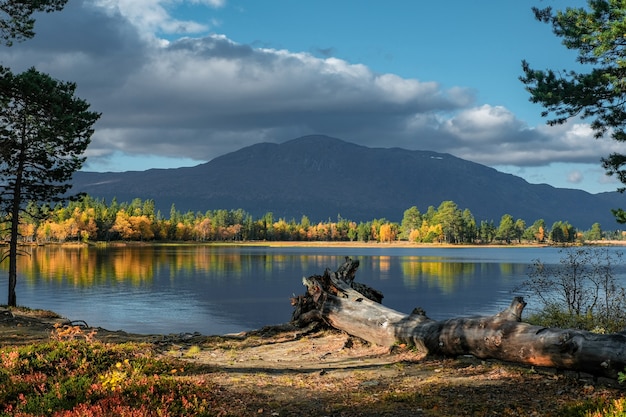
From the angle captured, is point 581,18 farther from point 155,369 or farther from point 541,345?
point 155,369

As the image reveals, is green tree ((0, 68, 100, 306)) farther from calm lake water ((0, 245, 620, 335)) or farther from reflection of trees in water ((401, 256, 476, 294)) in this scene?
reflection of trees in water ((401, 256, 476, 294))

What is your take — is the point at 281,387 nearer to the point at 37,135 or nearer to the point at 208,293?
the point at 37,135

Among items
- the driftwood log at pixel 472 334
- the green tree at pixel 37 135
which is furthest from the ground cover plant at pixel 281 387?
the green tree at pixel 37 135

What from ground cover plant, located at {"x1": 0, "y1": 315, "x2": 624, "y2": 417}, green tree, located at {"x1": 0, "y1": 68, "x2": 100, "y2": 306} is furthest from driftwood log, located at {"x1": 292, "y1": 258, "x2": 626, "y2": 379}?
green tree, located at {"x1": 0, "y1": 68, "x2": 100, "y2": 306}

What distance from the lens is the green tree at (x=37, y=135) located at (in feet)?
74.1

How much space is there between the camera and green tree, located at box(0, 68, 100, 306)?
74.1 feet

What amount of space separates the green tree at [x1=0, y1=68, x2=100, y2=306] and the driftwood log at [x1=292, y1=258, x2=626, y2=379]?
14.1 meters

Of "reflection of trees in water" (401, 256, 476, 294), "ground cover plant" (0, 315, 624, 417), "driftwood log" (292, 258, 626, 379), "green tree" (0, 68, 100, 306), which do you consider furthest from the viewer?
"reflection of trees in water" (401, 256, 476, 294)

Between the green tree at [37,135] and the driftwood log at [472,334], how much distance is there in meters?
14.1

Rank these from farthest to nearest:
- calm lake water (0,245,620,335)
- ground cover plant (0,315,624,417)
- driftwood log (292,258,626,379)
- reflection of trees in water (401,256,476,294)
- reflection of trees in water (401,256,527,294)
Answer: reflection of trees in water (401,256,527,294)
reflection of trees in water (401,256,476,294)
calm lake water (0,245,620,335)
driftwood log (292,258,626,379)
ground cover plant (0,315,624,417)

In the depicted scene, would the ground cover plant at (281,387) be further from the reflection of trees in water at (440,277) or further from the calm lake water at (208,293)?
the reflection of trees in water at (440,277)

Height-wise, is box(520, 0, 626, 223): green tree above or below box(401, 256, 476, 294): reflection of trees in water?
above

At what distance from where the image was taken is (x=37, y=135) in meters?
28.3

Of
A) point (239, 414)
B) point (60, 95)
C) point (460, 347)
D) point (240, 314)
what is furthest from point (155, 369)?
point (240, 314)
